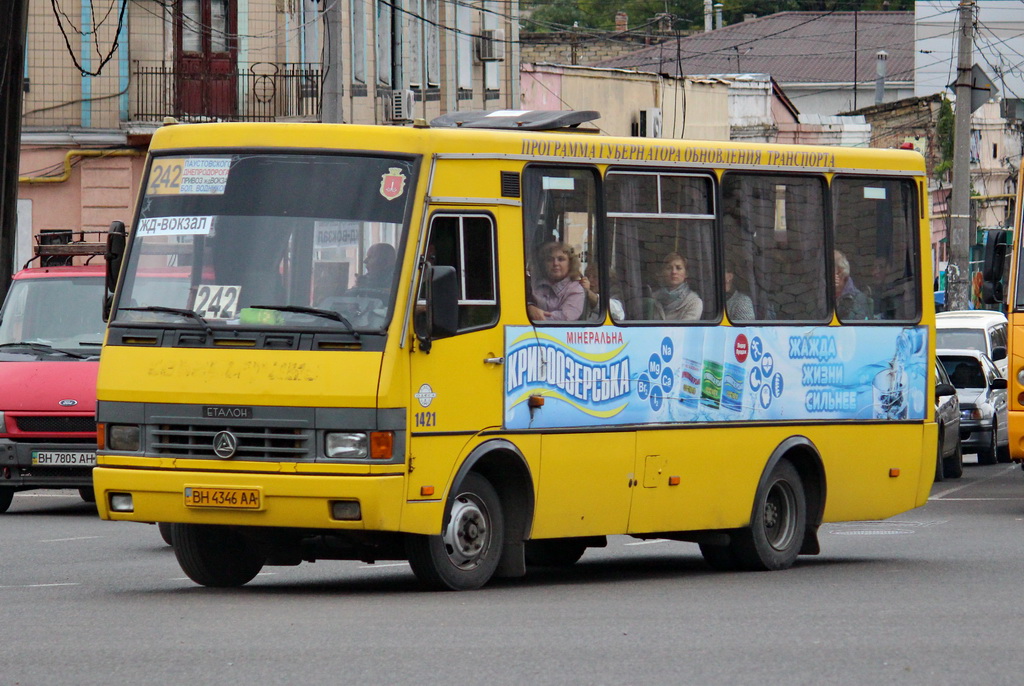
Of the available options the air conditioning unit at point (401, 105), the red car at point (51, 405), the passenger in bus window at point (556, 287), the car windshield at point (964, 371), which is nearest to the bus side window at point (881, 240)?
the passenger in bus window at point (556, 287)

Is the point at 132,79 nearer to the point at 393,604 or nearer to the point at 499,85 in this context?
the point at 499,85

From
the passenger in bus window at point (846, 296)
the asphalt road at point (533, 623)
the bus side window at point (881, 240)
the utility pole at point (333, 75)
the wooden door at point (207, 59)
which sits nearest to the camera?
the asphalt road at point (533, 623)

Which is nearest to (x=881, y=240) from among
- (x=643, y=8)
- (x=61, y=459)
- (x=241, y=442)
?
(x=241, y=442)

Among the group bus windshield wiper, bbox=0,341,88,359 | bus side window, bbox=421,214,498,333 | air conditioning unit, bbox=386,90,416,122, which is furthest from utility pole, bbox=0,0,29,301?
bus side window, bbox=421,214,498,333

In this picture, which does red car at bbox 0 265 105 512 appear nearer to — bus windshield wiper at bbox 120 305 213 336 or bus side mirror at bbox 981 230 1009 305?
bus windshield wiper at bbox 120 305 213 336

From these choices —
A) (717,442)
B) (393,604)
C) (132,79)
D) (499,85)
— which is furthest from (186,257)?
(499,85)

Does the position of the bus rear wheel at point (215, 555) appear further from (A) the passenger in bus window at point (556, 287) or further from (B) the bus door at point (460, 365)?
(A) the passenger in bus window at point (556, 287)

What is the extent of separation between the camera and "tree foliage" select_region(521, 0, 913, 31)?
3147 inches

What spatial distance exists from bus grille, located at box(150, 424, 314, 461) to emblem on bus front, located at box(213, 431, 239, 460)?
0.02 metres

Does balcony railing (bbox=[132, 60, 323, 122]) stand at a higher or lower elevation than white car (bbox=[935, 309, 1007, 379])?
higher

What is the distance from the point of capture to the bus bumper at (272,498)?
10.3 metres

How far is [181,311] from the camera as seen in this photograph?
1082 cm

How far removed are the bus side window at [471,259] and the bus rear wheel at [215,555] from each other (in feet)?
6.21

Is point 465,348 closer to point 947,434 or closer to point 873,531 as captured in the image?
point 873,531
